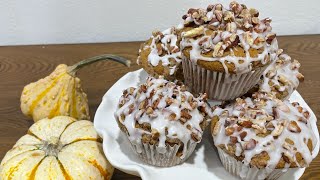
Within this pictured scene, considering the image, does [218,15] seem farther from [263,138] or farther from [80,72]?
[80,72]

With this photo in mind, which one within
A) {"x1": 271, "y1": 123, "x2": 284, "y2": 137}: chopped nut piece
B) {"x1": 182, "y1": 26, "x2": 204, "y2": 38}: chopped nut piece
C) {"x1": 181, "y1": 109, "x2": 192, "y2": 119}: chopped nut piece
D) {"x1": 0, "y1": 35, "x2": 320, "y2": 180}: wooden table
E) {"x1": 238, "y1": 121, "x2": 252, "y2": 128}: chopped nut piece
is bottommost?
{"x1": 0, "y1": 35, "x2": 320, "y2": 180}: wooden table

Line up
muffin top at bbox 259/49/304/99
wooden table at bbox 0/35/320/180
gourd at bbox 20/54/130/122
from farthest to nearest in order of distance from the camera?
1. wooden table at bbox 0/35/320/180
2. gourd at bbox 20/54/130/122
3. muffin top at bbox 259/49/304/99

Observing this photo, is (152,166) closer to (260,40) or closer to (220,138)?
(220,138)

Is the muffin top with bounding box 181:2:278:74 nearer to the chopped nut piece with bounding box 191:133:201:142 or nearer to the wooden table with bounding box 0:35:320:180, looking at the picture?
the chopped nut piece with bounding box 191:133:201:142

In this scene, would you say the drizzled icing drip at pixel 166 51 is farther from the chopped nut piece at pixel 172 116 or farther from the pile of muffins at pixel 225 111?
the chopped nut piece at pixel 172 116

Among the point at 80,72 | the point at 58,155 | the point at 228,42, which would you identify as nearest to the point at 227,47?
the point at 228,42

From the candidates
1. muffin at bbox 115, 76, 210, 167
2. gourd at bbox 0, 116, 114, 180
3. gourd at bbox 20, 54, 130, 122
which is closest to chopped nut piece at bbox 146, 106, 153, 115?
muffin at bbox 115, 76, 210, 167

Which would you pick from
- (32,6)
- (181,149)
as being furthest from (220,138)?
(32,6)
